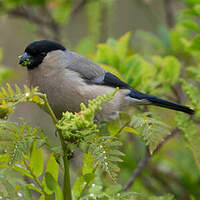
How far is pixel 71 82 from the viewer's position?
82.0 inches

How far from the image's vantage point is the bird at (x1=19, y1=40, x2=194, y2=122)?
1994 mm

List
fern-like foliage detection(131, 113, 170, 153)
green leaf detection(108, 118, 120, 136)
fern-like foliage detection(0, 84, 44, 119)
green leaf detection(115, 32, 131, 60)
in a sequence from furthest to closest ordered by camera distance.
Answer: green leaf detection(115, 32, 131, 60), green leaf detection(108, 118, 120, 136), fern-like foliage detection(131, 113, 170, 153), fern-like foliage detection(0, 84, 44, 119)

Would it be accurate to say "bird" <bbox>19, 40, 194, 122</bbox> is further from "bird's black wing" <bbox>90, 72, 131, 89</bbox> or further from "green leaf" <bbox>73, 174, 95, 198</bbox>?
"green leaf" <bbox>73, 174, 95, 198</bbox>

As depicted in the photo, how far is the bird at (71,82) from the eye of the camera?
78.5 inches

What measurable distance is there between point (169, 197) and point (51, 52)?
1.23 meters

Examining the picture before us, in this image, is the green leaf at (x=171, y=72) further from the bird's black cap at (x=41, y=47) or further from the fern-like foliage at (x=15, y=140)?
the fern-like foliage at (x=15, y=140)

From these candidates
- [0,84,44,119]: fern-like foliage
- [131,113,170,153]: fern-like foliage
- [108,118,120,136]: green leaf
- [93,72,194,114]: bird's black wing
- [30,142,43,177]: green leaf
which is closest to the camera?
[0,84,44,119]: fern-like foliage

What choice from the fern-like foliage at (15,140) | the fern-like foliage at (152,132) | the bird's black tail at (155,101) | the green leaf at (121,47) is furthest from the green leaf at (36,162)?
the green leaf at (121,47)

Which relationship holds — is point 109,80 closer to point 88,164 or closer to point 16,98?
point 88,164

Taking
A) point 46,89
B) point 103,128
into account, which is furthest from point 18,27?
point 103,128

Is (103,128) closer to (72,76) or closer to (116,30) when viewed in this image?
(72,76)

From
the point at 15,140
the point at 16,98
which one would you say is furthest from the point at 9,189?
the point at 16,98

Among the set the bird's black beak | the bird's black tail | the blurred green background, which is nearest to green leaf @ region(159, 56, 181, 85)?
the blurred green background

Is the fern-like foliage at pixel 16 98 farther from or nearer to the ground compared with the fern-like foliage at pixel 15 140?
farther from the ground
